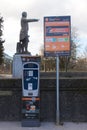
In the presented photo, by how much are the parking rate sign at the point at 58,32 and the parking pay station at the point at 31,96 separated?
76 centimetres

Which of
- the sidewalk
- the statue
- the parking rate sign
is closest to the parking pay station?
the sidewalk

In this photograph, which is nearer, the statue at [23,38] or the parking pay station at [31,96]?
the parking pay station at [31,96]

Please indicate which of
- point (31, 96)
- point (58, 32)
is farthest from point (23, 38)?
point (31, 96)

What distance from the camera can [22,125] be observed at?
1023cm

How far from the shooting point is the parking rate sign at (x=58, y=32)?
1052 centimetres

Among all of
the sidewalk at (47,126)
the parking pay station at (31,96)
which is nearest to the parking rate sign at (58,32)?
the parking pay station at (31,96)

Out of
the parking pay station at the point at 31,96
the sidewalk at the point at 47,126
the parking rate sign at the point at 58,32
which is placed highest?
the parking rate sign at the point at 58,32

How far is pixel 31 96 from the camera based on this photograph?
10172mm

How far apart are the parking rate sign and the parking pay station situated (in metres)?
0.76

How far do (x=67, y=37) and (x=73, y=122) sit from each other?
8.57 ft

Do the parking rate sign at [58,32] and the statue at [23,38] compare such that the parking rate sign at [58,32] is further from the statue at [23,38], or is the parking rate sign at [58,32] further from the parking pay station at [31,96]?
the statue at [23,38]

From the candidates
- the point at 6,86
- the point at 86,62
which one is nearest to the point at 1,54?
the point at 86,62

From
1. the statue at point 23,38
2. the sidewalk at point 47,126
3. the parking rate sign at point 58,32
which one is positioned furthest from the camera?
the statue at point 23,38

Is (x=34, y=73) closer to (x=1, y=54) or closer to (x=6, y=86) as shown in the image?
(x=6, y=86)
